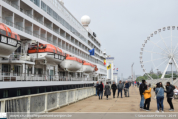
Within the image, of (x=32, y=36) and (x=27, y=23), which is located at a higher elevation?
(x=27, y=23)

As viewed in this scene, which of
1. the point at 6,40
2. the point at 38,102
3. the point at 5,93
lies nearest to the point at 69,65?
the point at 6,40

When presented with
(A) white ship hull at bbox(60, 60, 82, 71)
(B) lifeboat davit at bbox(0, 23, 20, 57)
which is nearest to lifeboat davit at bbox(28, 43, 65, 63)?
(B) lifeboat davit at bbox(0, 23, 20, 57)

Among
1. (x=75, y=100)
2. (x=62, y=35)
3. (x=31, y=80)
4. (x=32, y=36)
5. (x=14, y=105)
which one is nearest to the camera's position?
(x=14, y=105)

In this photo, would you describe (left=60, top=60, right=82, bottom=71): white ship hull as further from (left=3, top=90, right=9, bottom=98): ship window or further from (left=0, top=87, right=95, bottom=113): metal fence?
(left=0, top=87, right=95, bottom=113): metal fence

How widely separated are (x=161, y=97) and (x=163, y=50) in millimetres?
41799

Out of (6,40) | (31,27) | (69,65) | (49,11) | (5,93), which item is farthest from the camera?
→ (69,65)

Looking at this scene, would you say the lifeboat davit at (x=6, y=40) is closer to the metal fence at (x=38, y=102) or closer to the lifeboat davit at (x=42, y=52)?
the metal fence at (x=38, y=102)

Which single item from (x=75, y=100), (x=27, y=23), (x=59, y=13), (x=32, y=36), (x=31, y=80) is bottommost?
(x=75, y=100)

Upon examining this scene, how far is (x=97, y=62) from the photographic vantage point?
235 ft

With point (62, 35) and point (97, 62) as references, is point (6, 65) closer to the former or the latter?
point (62, 35)

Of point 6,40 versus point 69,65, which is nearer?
point 6,40

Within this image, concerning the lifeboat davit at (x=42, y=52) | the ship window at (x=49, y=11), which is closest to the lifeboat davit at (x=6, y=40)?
the lifeboat davit at (x=42, y=52)

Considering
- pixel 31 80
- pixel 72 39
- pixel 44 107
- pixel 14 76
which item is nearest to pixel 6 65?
pixel 31 80

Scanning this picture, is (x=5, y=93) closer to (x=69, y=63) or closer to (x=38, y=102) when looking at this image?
(x=38, y=102)
